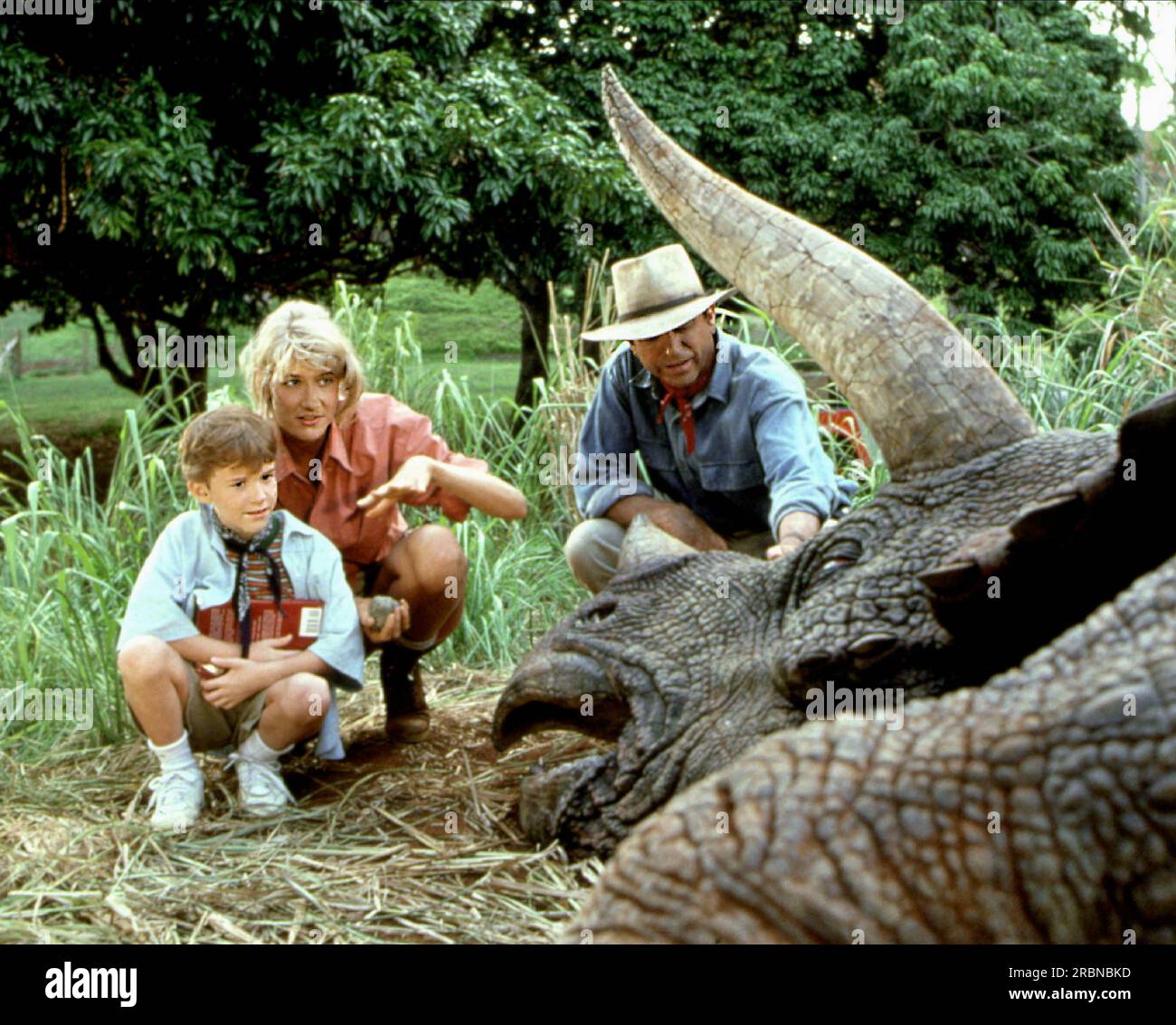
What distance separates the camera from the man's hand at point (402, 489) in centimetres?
375

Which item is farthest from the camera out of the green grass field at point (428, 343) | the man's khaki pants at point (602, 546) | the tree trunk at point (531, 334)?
the green grass field at point (428, 343)

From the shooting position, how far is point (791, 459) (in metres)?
3.98

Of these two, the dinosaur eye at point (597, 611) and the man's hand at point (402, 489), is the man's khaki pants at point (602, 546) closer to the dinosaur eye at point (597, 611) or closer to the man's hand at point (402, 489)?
the man's hand at point (402, 489)

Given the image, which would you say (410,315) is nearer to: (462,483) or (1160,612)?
(462,483)

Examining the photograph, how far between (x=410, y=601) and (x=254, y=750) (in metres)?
0.79

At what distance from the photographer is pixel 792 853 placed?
1566 millimetres

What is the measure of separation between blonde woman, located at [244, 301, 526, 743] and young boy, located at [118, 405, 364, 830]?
0.24 meters

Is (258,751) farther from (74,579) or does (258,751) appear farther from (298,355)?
(74,579)

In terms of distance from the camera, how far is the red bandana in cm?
430

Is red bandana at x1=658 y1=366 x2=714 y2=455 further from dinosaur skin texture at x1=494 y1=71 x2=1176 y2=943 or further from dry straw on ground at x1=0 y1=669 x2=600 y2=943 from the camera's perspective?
dinosaur skin texture at x1=494 y1=71 x2=1176 y2=943

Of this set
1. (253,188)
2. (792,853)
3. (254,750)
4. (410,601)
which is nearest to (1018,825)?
(792,853)

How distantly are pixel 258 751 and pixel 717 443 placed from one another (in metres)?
1.69

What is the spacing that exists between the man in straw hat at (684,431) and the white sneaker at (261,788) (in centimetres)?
131

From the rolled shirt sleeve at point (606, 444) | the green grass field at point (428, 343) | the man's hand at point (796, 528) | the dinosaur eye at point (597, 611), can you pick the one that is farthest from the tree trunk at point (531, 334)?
the dinosaur eye at point (597, 611)
